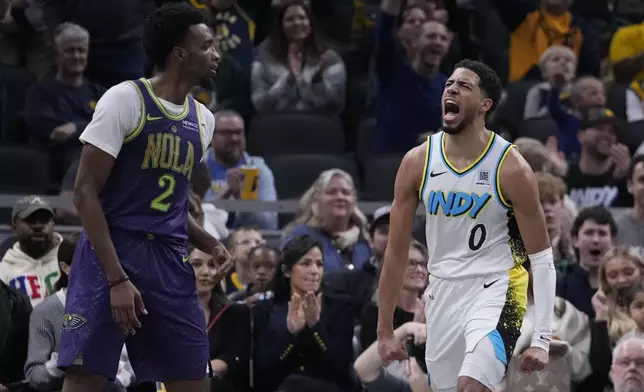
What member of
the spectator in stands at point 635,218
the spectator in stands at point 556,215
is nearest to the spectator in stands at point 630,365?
the spectator in stands at point 556,215

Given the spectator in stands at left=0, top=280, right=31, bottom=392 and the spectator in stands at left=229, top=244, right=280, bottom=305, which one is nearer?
the spectator in stands at left=0, top=280, right=31, bottom=392

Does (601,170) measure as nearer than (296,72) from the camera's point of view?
Yes

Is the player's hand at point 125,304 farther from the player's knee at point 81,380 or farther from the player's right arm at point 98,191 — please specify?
the player's knee at point 81,380

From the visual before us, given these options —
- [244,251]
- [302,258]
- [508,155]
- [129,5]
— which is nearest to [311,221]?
[244,251]

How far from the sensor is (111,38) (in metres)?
10.9

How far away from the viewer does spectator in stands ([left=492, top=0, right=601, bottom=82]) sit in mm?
12289

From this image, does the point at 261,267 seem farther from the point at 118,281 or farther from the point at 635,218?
the point at 118,281

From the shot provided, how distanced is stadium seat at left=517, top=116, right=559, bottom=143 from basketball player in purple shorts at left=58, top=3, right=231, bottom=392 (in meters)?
5.65

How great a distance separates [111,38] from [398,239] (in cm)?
554

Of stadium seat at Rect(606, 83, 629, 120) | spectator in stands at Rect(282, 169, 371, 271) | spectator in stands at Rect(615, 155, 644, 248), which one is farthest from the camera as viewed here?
stadium seat at Rect(606, 83, 629, 120)

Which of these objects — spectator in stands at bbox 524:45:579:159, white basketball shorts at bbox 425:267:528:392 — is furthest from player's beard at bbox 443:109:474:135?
spectator in stands at bbox 524:45:579:159

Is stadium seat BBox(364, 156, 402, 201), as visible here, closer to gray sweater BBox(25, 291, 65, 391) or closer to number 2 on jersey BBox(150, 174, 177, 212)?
gray sweater BBox(25, 291, 65, 391)

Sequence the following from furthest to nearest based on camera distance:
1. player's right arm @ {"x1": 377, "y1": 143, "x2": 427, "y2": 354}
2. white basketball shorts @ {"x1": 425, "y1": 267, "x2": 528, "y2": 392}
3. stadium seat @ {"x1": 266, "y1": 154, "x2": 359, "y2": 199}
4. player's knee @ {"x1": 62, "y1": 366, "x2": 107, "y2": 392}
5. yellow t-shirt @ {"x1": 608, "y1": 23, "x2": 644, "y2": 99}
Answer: yellow t-shirt @ {"x1": 608, "y1": 23, "x2": 644, "y2": 99}
stadium seat @ {"x1": 266, "y1": 154, "x2": 359, "y2": 199}
player's right arm @ {"x1": 377, "y1": 143, "x2": 427, "y2": 354}
white basketball shorts @ {"x1": 425, "y1": 267, "x2": 528, "y2": 392}
player's knee @ {"x1": 62, "y1": 366, "x2": 107, "y2": 392}

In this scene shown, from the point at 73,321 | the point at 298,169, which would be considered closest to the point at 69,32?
the point at 298,169
